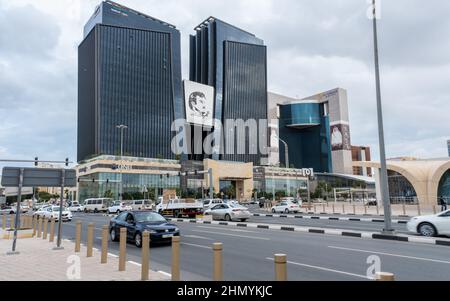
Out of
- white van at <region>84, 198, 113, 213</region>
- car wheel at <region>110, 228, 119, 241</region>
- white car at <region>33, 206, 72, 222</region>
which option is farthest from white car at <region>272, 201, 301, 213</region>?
car wheel at <region>110, 228, 119, 241</region>

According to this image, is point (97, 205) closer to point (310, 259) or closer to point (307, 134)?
point (310, 259)

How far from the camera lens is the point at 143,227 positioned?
44.1 ft

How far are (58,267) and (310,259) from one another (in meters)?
6.90

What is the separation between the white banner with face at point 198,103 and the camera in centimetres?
12885

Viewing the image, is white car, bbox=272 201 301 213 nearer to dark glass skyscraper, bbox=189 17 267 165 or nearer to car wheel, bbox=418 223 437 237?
car wheel, bbox=418 223 437 237

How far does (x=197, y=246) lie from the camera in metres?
13.1

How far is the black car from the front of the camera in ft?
43.8

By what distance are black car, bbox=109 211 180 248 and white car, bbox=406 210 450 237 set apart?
1065 centimetres

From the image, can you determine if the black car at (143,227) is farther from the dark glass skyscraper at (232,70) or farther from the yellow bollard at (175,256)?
the dark glass skyscraper at (232,70)

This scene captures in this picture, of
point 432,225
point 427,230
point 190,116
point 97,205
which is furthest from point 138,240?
point 190,116

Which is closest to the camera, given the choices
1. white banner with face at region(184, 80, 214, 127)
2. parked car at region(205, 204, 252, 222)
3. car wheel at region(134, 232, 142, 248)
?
car wheel at region(134, 232, 142, 248)

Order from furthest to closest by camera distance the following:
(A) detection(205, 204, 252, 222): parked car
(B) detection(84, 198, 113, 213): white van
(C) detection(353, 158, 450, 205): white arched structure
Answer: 1. (B) detection(84, 198, 113, 213): white van
2. (C) detection(353, 158, 450, 205): white arched structure
3. (A) detection(205, 204, 252, 222): parked car

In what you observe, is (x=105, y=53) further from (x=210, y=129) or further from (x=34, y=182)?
(x=34, y=182)
